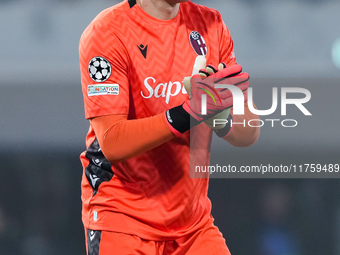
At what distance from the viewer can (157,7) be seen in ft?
6.22

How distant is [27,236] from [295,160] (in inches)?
59.5

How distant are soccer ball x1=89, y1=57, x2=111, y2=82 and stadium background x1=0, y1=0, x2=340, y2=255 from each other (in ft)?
5.37

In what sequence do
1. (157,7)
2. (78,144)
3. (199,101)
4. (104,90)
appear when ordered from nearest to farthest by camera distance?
1. (199,101)
2. (104,90)
3. (157,7)
4. (78,144)

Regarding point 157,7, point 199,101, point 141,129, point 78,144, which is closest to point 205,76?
point 199,101

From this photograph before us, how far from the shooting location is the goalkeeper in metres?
1.78

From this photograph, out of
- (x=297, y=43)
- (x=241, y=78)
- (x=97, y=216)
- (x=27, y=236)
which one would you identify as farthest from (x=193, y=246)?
(x=297, y=43)

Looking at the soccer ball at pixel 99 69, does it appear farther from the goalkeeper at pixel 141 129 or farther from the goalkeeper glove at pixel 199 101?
the goalkeeper glove at pixel 199 101

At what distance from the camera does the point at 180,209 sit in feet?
6.20

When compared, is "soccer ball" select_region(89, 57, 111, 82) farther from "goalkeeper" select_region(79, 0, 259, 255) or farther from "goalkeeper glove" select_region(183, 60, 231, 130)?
"goalkeeper glove" select_region(183, 60, 231, 130)

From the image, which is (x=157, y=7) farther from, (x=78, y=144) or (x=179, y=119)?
(x=78, y=144)

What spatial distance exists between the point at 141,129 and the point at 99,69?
0.23 metres

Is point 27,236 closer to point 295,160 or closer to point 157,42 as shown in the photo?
point 295,160

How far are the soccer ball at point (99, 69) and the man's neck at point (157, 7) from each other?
0.77ft

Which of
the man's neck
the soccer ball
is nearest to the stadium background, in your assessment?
the man's neck
